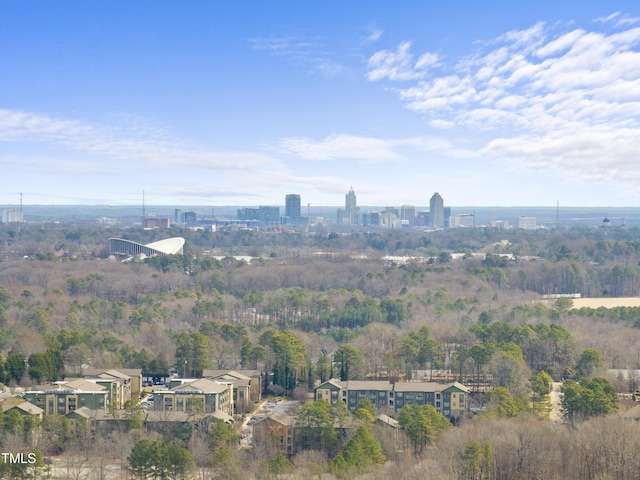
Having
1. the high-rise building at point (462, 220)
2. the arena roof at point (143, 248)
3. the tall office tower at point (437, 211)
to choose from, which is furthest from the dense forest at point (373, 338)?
the high-rise building at point (462, 220)

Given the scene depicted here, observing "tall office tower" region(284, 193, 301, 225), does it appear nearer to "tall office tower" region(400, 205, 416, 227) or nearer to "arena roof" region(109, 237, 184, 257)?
"tall office tower" region(400, 205, 416, 227)

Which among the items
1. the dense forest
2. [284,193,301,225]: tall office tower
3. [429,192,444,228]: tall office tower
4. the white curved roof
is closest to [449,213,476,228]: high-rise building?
[429,192,444,228]: tall office tower

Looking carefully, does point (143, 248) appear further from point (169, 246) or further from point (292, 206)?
point (292, 206)

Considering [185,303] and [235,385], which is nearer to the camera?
[235,385]

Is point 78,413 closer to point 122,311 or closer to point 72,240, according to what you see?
point 122,311

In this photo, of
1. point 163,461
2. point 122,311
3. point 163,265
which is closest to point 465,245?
point 163,265

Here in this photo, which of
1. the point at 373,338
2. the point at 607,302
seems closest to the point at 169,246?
the point at 607,302

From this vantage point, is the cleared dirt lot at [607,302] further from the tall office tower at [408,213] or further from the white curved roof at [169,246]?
the tall office tower at [408,213]
